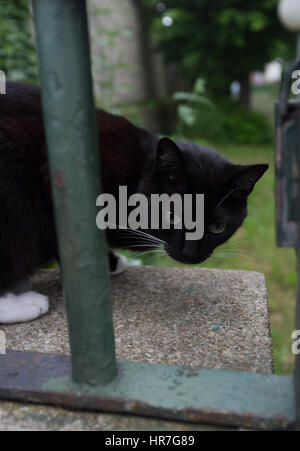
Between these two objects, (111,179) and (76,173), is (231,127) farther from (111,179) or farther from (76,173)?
(76,173)

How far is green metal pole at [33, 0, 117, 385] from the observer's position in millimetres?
550

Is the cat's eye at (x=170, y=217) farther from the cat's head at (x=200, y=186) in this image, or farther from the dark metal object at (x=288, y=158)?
the dark metal object at (x=288, y=158)

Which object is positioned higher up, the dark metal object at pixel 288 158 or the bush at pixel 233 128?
the bush at pixel 233 128

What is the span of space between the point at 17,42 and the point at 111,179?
4.78 ft

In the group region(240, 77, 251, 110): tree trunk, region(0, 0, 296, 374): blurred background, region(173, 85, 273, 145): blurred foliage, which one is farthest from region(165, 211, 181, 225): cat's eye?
region(240, 77, 251, 110): tree trunk

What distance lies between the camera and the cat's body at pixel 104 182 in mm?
992

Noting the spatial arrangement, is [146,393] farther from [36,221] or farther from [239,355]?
[36,221]

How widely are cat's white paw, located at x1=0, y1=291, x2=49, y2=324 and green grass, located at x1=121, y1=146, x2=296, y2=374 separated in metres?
0.47

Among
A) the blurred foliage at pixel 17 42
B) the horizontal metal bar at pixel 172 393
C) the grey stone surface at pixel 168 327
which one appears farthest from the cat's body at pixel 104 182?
the blurred foliage at pixel 17 42

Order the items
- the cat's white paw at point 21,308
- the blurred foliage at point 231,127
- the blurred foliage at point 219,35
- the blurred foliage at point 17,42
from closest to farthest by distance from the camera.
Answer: the cat's white paw at point 21,308 → the blurred foliage at point 17,42 → the blurred foliage at point 219,35 → the blurred foliage at point 231,127

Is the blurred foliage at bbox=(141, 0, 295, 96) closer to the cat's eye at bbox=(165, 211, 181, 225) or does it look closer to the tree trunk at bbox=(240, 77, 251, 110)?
the tree trunk at bbox=(240, 77, 251, 110)

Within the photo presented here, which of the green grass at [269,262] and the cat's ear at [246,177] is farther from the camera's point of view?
the green grass at [269,262]

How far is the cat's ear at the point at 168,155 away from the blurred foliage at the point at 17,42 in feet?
3.91
